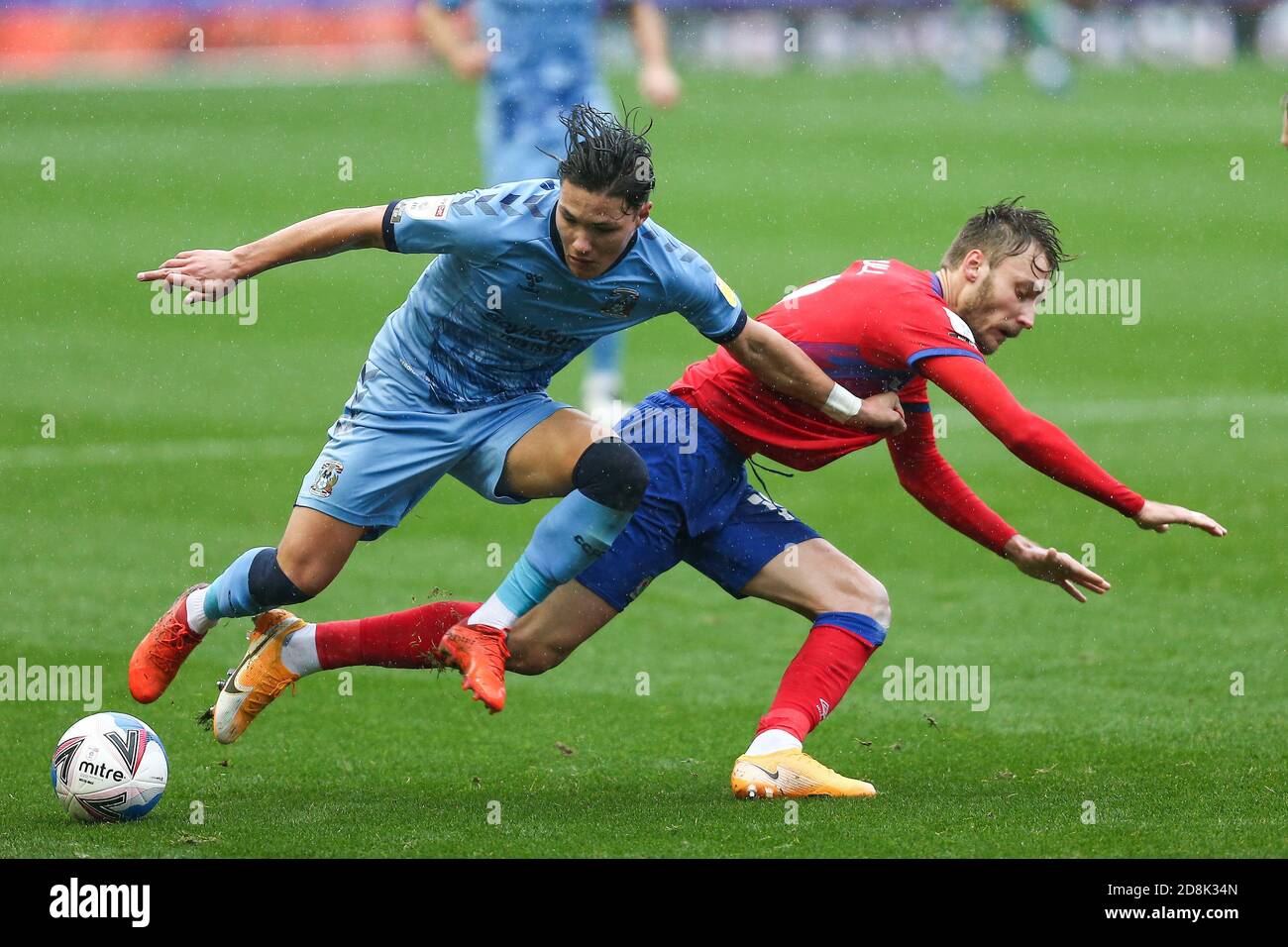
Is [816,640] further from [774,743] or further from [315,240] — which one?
[315,240]

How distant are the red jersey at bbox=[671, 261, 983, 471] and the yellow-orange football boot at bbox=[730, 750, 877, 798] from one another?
102cm

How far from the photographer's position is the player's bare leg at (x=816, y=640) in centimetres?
536

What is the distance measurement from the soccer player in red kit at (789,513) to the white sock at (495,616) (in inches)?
3.6

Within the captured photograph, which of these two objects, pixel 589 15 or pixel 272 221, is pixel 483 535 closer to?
pixel 589 15

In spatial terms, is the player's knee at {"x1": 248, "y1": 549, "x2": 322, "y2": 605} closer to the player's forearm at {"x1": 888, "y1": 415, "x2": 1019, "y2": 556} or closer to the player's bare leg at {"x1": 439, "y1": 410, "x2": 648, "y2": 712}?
the player's bare leg at {"x1": 439, "y1": 410, "x2": 648, "y2": 712}

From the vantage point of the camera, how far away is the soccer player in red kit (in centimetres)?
537

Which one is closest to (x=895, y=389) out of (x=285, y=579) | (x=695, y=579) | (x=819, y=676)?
(x=819, y=676)

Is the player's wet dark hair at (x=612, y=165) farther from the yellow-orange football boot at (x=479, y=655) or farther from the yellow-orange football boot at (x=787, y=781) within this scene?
the yellow-orange football boot at (x=787, y=781)

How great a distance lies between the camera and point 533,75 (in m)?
11.2

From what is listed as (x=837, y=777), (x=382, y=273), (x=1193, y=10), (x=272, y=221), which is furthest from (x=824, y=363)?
(x=1193, y=10)

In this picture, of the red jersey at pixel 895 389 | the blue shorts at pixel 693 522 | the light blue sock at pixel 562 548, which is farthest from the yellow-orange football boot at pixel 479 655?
the red jersey at pixel 895 389

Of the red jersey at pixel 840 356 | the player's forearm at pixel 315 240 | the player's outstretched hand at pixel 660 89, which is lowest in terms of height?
the red jersey at pixel 840 356

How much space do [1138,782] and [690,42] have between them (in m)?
32.7

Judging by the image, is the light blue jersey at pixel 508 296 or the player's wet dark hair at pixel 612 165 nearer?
the player's wet dark hair at pixel 612 165
